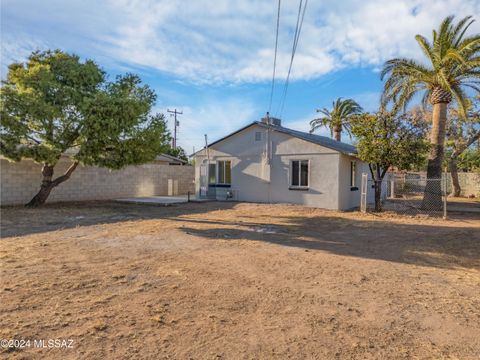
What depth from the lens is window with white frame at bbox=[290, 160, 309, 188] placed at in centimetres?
1559

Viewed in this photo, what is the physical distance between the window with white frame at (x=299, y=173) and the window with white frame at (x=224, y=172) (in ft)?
12.2

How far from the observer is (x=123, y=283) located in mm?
4875

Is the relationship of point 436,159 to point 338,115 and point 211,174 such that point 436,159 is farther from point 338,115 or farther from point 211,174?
point 338,115

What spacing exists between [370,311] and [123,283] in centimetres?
341

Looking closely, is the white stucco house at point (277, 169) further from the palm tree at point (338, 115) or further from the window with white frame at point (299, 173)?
the palm tree at point (338, 115)

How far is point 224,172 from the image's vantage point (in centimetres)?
1845

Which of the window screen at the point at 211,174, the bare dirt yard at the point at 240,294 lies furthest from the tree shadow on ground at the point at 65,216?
the window screen at the point at 211,174

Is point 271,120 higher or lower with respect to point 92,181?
higher

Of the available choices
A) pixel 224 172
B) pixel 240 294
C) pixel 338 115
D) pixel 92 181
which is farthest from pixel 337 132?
pixel 240 294

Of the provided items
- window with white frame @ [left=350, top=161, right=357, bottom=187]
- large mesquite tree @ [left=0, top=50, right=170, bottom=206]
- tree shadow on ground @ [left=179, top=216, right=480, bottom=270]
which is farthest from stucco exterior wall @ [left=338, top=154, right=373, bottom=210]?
large mesquite tree @ [left=0, top=50, right=170, bottom=206]

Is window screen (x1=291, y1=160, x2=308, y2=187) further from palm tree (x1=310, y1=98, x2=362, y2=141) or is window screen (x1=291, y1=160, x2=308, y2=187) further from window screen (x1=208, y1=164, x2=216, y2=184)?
palm tree (x1=310, y1=98, x2=362, y2=141)

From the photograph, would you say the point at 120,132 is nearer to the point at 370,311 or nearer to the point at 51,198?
the point at 51,198

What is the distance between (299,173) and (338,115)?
1710cm

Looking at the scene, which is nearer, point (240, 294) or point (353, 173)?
point (240, 294)
